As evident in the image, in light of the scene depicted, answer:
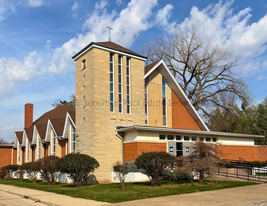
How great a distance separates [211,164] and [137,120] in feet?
28.7

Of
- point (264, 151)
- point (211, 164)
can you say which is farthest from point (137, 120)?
point (264, 151)

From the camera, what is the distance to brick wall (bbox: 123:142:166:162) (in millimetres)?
19817

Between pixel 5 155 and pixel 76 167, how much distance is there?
23859mm

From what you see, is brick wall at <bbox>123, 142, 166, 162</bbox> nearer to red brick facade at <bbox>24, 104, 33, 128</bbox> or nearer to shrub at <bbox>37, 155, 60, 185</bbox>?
shrub at <bbox>37, 155, 60, 185</bbox>

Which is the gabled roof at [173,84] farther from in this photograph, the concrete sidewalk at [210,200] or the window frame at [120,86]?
the concrete sidewalk at [210,200]

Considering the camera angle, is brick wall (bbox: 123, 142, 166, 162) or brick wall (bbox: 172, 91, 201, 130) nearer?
brick wall (bbox: 123, 142, 166, 162)

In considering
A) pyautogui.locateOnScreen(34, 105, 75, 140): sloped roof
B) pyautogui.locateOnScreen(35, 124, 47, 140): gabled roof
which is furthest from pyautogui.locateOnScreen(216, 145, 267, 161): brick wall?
pyautogui.locateOnScreen(35, 124, 47, 140): gabled roof

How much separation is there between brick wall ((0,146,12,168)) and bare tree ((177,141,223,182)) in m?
27.5

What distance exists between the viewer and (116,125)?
21.2m

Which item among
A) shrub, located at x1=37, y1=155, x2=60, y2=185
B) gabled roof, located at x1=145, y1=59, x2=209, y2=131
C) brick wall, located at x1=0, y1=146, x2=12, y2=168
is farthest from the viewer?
brick wall, located at x1=0, y1=146, x2=12, y2=168

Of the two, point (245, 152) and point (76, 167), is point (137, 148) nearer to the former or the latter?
point (76, 167)

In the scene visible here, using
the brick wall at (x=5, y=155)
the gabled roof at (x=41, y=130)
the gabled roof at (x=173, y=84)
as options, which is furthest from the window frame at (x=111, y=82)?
the brick wall at (x=5, y=155)

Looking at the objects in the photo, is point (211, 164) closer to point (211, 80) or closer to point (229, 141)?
point (229, 141)

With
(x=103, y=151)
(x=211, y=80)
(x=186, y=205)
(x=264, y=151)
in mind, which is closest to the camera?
(x=186, y=205)
